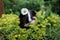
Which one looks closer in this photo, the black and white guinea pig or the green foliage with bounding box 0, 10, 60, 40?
the green foliage with bounding box 0, 10, 60, 40

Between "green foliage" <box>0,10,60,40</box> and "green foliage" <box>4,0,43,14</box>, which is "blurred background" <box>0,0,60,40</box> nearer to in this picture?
"green foliage" <box>0,10,60,40</box>

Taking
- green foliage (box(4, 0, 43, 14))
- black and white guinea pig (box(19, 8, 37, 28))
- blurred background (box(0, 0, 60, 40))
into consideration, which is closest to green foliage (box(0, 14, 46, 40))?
blurred background (box(0, 0, 60, 40))

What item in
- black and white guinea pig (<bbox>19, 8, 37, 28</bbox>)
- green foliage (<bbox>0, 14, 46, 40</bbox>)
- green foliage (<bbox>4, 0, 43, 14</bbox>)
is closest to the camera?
green foliage (<bbox>0, 14, 46, 40</bbox>)

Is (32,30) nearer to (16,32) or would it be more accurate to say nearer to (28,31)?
(28,31)

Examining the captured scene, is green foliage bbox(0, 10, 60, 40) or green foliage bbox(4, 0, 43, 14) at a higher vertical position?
green foliage bbox(0, 10, 60, 40)

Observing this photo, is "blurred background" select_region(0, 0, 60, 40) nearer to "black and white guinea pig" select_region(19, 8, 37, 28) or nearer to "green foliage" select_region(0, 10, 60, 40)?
"green foliage" select_region(0, 10, 60, 40)

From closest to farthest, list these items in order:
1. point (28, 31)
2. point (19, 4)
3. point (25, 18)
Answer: point (28, 31) → point (25, 18) → point (19, 4)

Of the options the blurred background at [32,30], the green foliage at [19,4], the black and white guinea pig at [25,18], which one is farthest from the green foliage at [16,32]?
the green foliage at [19,4]

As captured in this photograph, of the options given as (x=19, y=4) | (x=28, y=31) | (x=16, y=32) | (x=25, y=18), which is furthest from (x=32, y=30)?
(x=19, y=4)

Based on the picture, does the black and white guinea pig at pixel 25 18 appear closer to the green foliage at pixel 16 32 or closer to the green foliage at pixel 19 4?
the green foliage at pixel 16 32

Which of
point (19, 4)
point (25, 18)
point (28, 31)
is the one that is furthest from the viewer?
point (19, 4)

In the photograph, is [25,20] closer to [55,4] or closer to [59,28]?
[59,28]

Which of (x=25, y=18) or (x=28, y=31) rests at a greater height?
(x=28, y=31)

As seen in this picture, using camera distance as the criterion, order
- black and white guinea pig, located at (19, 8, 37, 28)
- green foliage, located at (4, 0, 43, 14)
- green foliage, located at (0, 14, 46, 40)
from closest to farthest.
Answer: green foliage, located at (0, 14, 46, 40), black and white guinea pig, located at (19, 8, 37, 28), green foliage, located at (4, 0, 43, 14)
